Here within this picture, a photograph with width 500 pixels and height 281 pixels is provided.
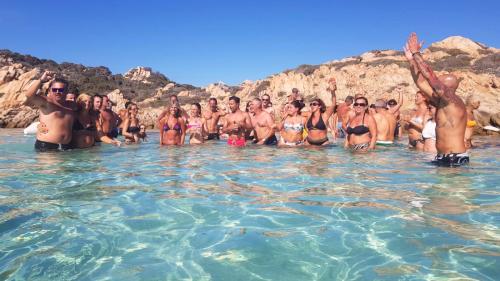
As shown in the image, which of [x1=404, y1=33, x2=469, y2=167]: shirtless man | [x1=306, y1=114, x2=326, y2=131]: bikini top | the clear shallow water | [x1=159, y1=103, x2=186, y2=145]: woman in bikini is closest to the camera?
the clear shallow water

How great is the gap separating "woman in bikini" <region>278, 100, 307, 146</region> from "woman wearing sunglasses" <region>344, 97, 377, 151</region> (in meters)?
1.32

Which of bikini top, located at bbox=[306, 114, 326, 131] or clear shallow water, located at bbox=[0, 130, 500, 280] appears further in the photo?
bikini top, located at bbox=[306, 114, 326, 131]

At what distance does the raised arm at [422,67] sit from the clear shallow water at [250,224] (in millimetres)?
1141

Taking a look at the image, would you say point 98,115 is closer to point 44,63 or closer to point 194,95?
point 194,95

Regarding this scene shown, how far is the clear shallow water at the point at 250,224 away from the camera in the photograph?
8.11 feet

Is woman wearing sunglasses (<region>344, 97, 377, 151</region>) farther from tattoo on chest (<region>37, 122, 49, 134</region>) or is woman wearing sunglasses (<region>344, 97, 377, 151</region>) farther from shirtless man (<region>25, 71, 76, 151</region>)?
tattoo on chest (<region>37, 122, 49, 134</region>)

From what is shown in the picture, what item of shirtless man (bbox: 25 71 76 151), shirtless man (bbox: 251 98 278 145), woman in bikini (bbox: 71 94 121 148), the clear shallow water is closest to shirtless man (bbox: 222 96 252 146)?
shirtless man (bbox: 251 98 278 145)

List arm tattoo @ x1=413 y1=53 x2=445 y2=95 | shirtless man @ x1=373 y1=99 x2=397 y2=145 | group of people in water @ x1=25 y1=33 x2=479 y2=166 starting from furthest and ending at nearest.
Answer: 1. shirtless man @ x1=373 y1=99 x2=397 y2=145
2. group of people in water @ x1=25 y1=33 x2=479 y2=166
3. arm tattoo @ x1=413 y1=53 x2=445 y2=95

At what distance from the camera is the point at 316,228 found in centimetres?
320

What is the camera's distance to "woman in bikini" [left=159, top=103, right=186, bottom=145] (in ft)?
33.1

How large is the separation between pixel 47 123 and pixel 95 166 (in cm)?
202

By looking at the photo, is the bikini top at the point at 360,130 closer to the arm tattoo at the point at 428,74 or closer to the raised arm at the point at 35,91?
the arm tattoo at the point at 428,74

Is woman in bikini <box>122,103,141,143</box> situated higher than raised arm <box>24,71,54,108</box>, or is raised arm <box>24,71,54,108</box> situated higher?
raised arm <box>24,71,54,108</box>

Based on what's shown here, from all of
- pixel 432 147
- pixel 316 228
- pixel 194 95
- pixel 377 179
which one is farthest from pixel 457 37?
pixel 316 228
